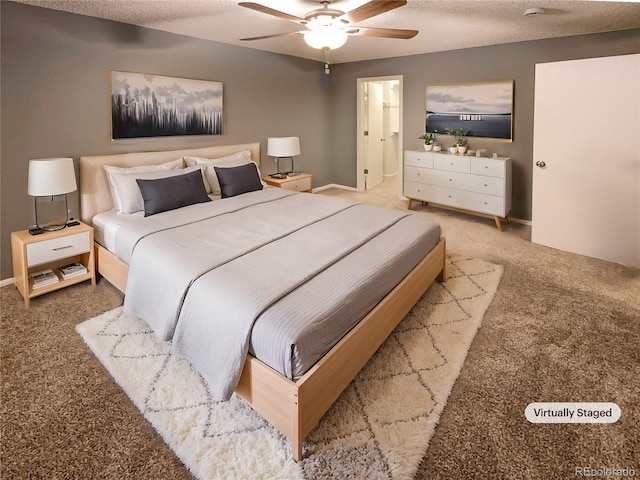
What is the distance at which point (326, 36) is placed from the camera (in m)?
2.87

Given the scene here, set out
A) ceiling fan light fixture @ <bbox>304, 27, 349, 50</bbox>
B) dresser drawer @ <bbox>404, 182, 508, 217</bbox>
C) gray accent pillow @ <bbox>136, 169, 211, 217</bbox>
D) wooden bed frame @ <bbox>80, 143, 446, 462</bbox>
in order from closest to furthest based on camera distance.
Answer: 1. wooden bed frame @ <bbox>80, 143, 446, 462</bbox>
2. ceiling fan light fixture @ <bbox>304, 27, 349, 50</bbox>
3. gray accent pillow @ <bbox>136, 169, 211, 217</bbox>
4. dresser drawer @ <bbox>404, 182, 508, 217</bbox>

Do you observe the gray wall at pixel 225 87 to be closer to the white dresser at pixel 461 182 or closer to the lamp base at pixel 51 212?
the lamp base at pixel 51 212

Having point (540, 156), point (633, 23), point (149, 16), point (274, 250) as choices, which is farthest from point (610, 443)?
point (149, 16)

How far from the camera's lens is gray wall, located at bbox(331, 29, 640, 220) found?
416 cm

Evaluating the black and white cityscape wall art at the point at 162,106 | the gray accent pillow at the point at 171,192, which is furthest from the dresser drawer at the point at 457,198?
the gray accent pillow at the point at 171,192

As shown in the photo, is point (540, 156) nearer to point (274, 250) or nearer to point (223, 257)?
point (274, 250)

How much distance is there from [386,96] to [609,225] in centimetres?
512

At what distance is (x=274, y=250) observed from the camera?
2.50m

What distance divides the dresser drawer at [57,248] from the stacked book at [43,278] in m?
0.16

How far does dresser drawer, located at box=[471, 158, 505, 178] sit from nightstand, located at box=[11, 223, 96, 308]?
14.1 ft

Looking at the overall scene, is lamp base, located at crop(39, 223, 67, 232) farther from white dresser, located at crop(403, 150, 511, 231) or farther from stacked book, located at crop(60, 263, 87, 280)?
white dresser, located at crop(403, 150, 511, 231)

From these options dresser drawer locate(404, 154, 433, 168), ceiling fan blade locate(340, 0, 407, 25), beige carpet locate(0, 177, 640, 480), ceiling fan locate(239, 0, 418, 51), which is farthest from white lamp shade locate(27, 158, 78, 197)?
dresser drawer locate(404, 154, 433, 168)

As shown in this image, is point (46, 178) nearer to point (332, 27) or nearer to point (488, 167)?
point (332, 27)

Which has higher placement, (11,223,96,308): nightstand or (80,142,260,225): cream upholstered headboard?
(80,142,260,225): cream upholstered headboard
